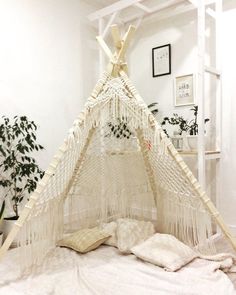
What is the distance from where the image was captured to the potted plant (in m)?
2.54

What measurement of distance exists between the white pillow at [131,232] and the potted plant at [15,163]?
2.89 feet

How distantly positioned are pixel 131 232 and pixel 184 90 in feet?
5.38

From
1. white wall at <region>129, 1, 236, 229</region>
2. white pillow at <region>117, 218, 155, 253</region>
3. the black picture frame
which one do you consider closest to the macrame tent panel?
white pillow at <region>117, 218, 155, 253</region>

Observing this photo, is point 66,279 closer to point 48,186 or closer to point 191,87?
point 48,186

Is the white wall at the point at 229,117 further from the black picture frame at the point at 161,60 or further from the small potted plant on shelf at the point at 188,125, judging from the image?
the black picture frame at the point at 161,60

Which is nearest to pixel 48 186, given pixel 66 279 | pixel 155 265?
pixel 66 279

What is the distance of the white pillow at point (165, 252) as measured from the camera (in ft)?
6.32

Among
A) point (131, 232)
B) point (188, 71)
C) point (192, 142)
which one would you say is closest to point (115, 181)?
point (131, 232)

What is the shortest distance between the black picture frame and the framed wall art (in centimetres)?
18

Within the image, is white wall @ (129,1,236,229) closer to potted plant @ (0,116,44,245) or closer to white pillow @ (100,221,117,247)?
white pillow @ (100,221,117,247)

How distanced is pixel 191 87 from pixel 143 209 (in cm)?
140

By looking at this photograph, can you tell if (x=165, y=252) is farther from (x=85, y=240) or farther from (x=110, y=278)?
(x=85, y=240)

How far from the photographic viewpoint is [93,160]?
2.49 m

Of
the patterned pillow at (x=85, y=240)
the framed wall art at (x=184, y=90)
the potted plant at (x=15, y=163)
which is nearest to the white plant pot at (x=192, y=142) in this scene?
the framed wall art at (x=184, y=90)
